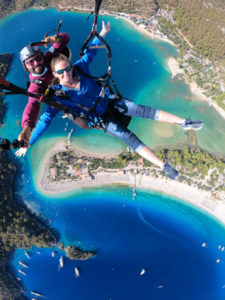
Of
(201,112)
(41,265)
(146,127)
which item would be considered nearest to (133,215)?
(146,127)

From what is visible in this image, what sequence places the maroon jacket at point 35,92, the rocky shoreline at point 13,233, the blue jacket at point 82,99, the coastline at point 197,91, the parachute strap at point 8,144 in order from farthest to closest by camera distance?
the coastline at point 197,91, the rocky shoreline at point 13,233, the blue jacket at point 82,99, the maroon jacket at point 35,92, the parachute strap at point 8,144

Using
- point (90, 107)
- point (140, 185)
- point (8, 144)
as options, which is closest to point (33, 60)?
point (90, 107)

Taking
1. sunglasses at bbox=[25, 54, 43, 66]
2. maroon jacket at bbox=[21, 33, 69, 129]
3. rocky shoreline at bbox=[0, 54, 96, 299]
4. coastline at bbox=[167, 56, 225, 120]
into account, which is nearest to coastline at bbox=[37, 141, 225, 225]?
rocky shoreline at bbox=[0, 54, 96, 299]

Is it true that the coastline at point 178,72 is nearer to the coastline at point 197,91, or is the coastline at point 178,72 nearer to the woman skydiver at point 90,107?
the coastline at point 197,91

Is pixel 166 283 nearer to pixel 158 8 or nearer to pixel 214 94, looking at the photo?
pixel 214 94

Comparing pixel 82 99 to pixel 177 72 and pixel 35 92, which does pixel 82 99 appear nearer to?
pixel 35 92

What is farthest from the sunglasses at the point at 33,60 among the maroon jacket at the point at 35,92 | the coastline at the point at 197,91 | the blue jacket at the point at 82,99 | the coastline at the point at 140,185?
the coastline at the point at 197,91

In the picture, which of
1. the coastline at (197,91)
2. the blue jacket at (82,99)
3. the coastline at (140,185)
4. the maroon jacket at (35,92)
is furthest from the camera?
the coastline at (197,91)

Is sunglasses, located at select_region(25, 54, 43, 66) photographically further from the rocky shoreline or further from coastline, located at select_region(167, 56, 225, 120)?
coastline, located at select_region(167, 56, 225, 120)

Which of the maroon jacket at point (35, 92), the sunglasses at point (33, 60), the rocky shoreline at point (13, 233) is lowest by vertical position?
the rocky shoreline at point (13, 233)
